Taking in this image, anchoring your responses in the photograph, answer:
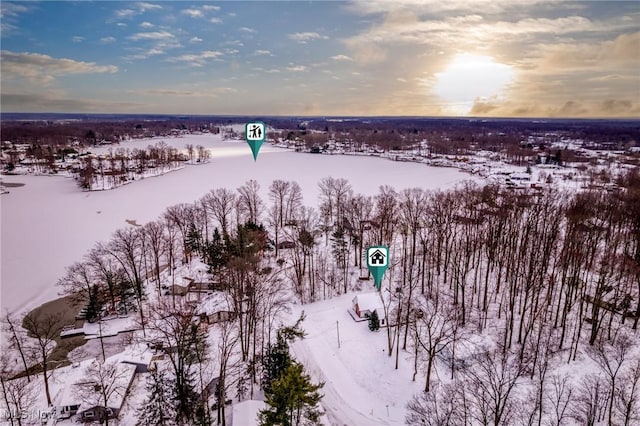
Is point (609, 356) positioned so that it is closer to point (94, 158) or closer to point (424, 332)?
point (424, 332)

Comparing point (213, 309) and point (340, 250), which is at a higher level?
point (340, 250)

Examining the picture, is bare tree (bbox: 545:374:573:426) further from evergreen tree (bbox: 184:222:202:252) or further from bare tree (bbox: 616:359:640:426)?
evergreen tree (bbox: 184:222:202:252)

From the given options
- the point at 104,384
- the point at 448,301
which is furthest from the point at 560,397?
the point at 104,384

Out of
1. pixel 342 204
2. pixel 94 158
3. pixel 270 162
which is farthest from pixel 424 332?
pixel 94 158

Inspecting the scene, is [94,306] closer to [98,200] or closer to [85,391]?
[85,391]

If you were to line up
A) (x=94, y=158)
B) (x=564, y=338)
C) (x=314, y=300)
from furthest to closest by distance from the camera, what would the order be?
(x=94, y=158), (x=314, y=300), (x=564, y=338)

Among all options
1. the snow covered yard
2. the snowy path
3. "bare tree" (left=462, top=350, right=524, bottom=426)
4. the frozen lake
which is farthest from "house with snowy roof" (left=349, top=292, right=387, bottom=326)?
the frozen lake

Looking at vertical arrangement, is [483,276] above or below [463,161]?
below
